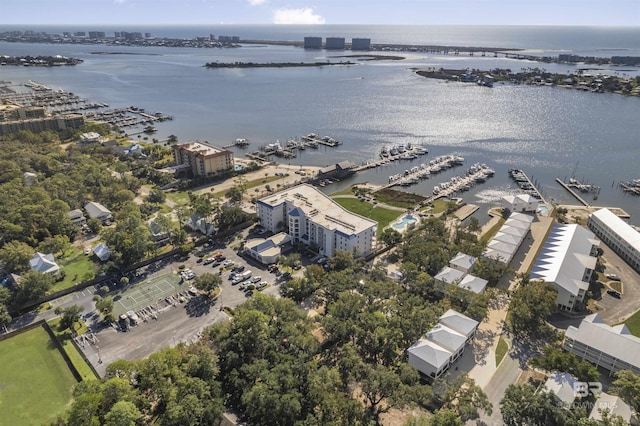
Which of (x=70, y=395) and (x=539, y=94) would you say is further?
(x=539, y=94)

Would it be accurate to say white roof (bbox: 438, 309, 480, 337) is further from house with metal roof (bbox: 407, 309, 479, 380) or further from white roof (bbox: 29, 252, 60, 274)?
white roof (bbox: 29, 252, 60, 274)

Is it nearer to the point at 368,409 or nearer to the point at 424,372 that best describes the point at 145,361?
the point at 368,409

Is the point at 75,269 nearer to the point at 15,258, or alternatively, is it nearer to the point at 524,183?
the point at 15,258

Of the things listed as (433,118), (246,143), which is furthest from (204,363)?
(433,118)

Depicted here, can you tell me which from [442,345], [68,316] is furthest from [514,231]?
[68,316]

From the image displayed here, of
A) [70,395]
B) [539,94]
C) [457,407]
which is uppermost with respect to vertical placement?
[539,94]

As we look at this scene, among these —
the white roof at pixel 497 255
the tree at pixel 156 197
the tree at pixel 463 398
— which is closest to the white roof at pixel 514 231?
the white roof at pixel 497 255

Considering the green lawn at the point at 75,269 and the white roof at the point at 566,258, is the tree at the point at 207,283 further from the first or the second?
the white roof at the point at 566,258
